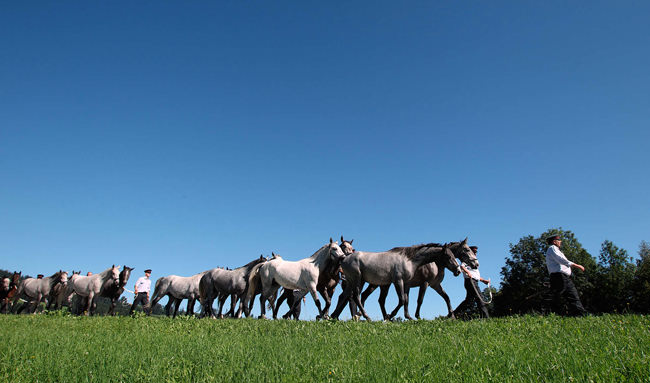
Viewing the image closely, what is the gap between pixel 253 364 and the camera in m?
4.59

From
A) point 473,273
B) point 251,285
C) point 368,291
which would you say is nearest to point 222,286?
point 251,285

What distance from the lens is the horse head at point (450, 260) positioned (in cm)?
1273

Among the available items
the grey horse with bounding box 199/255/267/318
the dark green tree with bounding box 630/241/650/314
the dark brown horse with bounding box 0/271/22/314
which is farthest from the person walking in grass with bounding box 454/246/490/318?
the dark green tree with bounding box 630/241/650/314

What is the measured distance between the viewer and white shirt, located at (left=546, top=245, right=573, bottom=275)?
1012 cm

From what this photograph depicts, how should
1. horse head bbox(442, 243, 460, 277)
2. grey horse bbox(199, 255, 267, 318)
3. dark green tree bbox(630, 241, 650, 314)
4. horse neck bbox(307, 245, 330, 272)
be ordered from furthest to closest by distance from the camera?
dark green tree bbox(630, 241, 650, 314)
grey horse bbox(199, 255, 267, 318)
horse neck bbox(307, 245, 330, 272)
horse head bbox(442, 243, 460, 277)

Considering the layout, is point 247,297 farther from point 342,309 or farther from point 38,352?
point 38,352

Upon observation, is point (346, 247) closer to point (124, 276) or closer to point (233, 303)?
point (233, 303)

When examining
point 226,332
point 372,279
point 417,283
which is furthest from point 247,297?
point 226,332

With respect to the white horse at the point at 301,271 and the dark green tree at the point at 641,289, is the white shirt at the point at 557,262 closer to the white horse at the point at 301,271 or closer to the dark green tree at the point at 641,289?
the white horse at the point at 301,271

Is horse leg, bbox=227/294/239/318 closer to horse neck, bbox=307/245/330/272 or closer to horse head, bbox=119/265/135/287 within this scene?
horse head, bbox=119/265/135/287

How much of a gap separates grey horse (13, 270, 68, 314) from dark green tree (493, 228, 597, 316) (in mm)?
35703

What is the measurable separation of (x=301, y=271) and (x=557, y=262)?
8.61m

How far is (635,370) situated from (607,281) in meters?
40.8

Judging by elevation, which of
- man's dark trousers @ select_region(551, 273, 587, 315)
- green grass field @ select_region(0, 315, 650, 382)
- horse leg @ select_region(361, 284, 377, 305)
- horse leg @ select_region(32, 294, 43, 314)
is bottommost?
green grass field @ select_region(0, 315, 650, 382)
